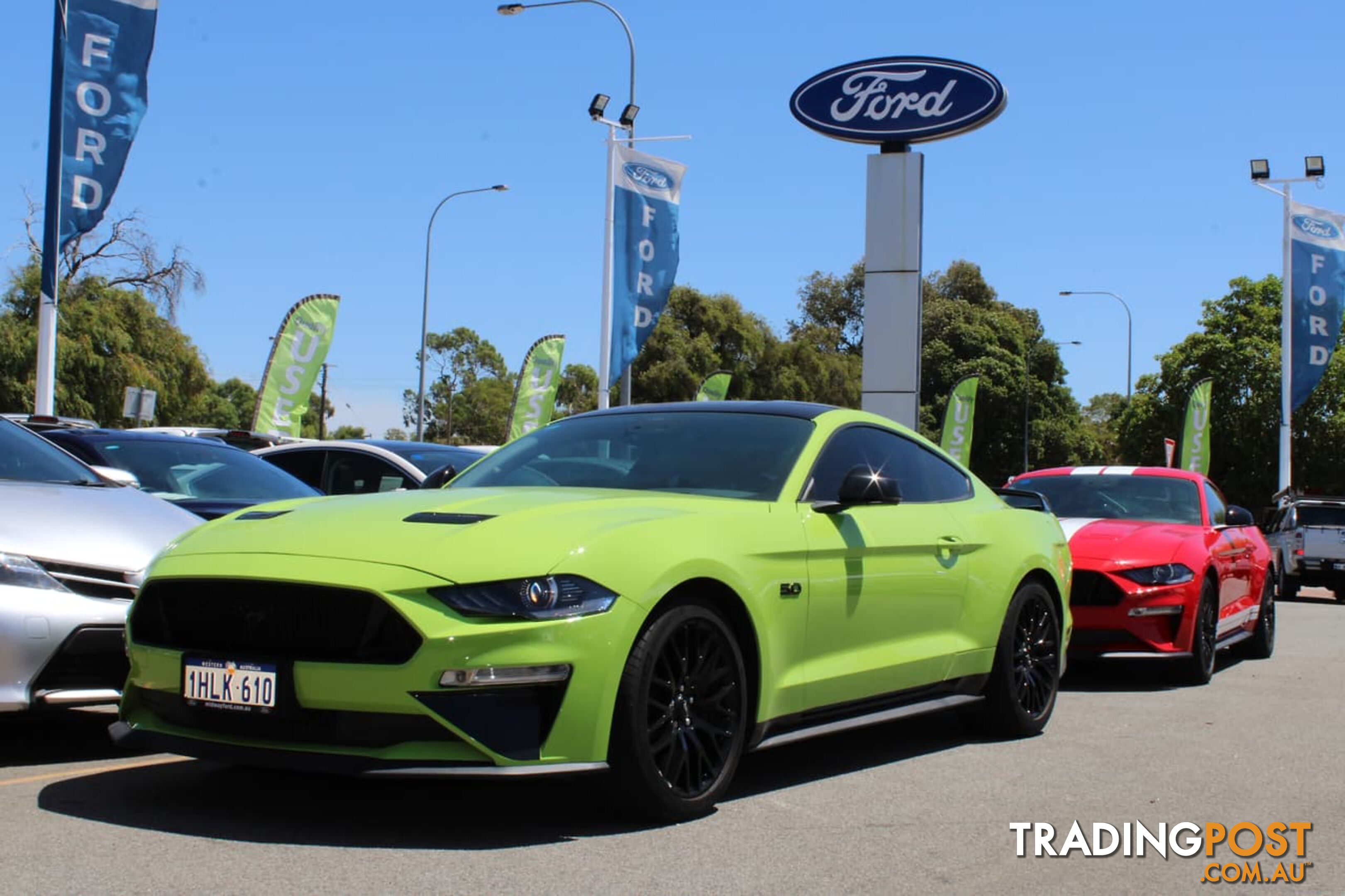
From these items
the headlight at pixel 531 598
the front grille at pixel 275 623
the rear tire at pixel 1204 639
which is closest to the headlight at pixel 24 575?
the front grille at pixel 275 623

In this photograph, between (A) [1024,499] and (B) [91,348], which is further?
(B) [91,348]

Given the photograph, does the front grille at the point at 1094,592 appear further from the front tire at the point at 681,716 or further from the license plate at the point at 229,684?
the license plate at the point at 229,684

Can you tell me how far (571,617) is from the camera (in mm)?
4391

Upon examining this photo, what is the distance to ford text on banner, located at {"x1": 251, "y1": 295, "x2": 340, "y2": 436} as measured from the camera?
26.5 meters

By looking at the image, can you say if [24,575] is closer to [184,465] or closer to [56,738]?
[56,738]

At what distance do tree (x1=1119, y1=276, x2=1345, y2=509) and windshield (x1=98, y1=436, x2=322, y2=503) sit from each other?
44.4 m

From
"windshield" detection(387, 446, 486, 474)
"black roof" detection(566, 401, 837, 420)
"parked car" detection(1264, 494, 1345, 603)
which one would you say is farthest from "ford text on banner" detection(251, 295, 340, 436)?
"black roof" detection(566, 401, 837, 420)

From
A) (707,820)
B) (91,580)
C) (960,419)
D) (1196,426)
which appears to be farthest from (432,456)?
(1196,426)

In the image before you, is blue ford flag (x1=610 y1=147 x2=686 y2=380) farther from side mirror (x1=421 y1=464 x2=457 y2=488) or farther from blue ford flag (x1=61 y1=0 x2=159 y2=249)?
side mirror (x1=421 y1=464 x2=457 y2=488)

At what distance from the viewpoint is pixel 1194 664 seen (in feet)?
30.4

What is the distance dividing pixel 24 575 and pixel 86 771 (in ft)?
2.63

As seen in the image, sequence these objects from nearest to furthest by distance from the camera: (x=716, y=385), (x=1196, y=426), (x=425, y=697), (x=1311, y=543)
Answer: (x=425, y=697)
(x=1311, y=543)
(x=716, y=385)
(x=1196, y=426)

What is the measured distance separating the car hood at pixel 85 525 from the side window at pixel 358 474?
6137 millimetres

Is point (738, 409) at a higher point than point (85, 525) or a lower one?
higher
